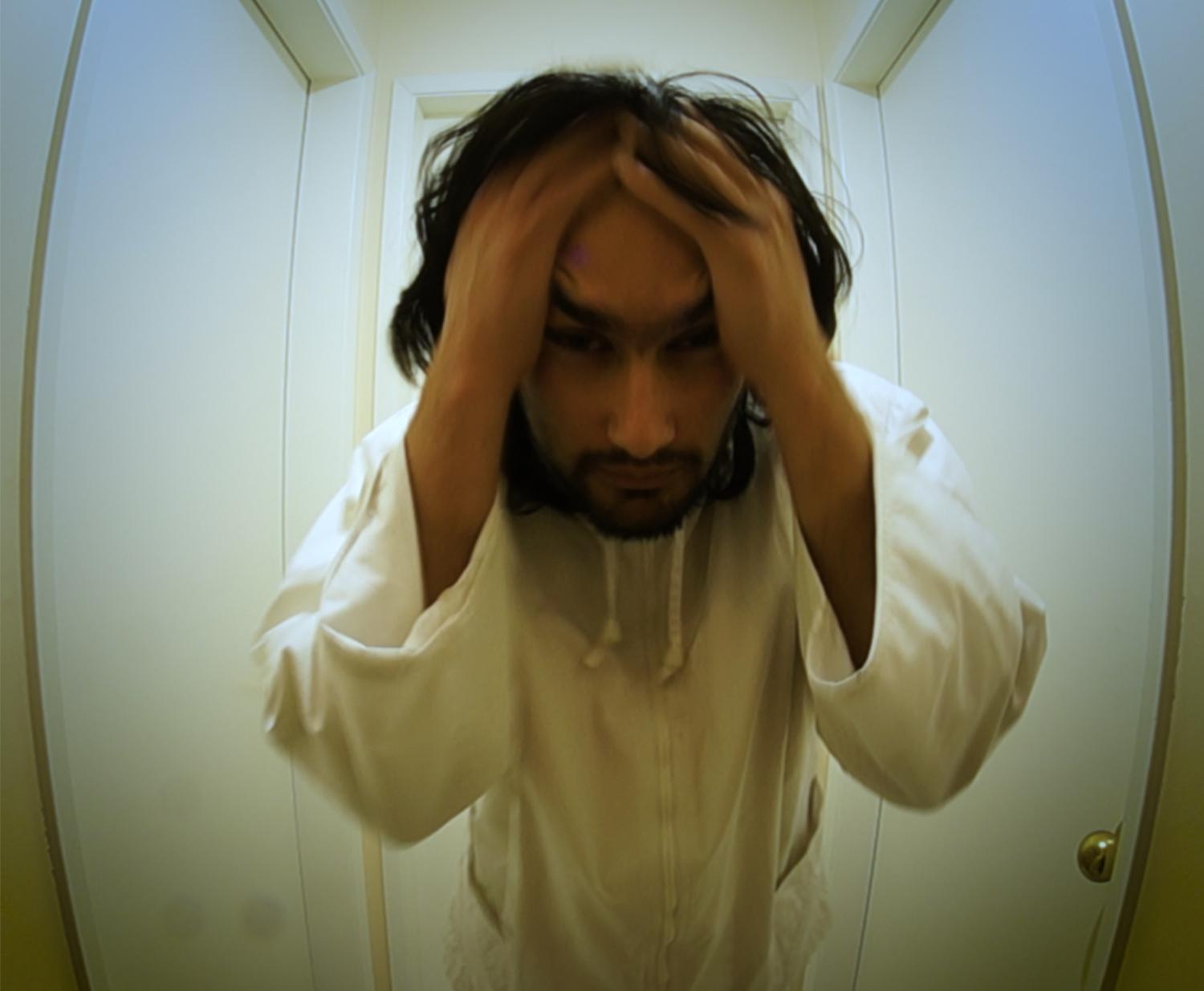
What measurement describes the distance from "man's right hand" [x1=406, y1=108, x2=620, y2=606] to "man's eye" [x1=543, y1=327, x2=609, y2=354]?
3 cm

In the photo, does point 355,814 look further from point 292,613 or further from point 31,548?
point 31,548

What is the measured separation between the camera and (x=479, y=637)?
336mm

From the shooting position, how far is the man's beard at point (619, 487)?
39cm


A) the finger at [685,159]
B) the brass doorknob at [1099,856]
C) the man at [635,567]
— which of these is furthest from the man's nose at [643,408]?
the brass doorknob at [1099,856]

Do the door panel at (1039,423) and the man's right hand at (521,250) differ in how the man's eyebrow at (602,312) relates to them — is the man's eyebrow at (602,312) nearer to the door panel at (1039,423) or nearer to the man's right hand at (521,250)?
the man's right hand at (521,250)

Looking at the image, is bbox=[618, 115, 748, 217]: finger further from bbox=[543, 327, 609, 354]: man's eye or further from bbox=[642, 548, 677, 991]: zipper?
bbox=[642, 548, 677, 991]: zipper

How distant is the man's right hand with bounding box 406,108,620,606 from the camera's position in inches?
12.3

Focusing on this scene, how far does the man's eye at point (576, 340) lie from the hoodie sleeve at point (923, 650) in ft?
0.64

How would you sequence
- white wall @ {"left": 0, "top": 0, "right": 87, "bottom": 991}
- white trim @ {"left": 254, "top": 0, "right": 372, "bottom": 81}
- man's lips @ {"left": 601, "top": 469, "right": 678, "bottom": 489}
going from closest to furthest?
white wall @ {"left": 0, "top": 0, "right": 87, "bottom": 991} → man's lips @ {"left": 601, "top": 469, "right": 678, "bottom": 489} → white trim @ {"left": 254, "top": 0, "right": 372, "bottom": 81}

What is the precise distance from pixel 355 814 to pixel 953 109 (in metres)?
0.85

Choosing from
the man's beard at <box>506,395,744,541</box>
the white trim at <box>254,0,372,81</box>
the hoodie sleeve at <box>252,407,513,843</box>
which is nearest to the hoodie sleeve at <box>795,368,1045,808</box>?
the man's beard at <box>506,395,744,541</box>

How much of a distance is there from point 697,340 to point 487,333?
0.15 meters

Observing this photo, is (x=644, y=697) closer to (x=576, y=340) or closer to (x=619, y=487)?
(x=619, y=487)

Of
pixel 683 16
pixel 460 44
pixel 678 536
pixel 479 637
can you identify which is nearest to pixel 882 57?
pixel 683 16
